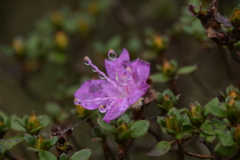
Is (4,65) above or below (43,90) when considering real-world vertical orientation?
above

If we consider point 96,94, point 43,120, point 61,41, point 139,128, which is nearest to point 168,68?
point 96,94

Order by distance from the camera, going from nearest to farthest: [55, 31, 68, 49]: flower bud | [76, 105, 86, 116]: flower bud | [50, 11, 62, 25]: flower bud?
1. [76, 105, 86, 116]: flower bud
2. [55, 31, 68, 49]: flower bud
3. [50, 11, 62, 25]: flower bud

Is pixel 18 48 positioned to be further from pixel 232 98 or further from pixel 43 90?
pixel 232 98

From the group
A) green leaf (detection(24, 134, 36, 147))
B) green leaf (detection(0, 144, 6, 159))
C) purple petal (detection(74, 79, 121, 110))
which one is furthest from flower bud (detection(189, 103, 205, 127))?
green leaf (detection(0, 144, 6, 159))

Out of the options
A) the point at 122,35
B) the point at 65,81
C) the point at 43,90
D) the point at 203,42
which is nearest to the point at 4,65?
the point at 65,81

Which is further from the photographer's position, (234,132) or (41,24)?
(41,24)

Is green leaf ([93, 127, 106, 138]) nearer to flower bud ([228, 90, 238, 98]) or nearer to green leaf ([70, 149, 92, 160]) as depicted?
green leaf ([70, 149, 92, 160])
